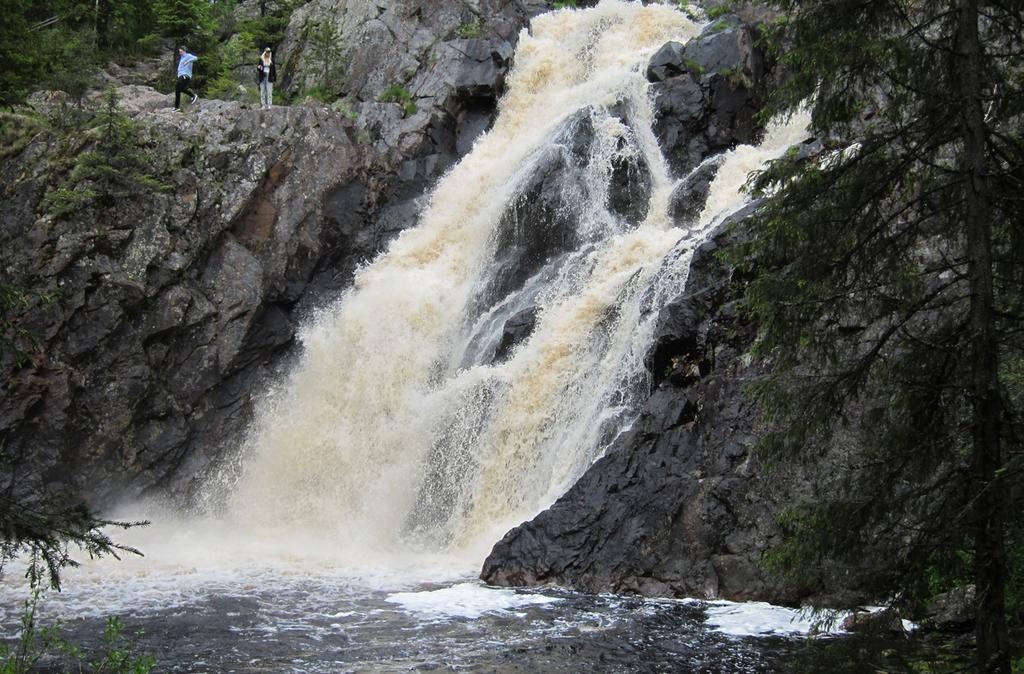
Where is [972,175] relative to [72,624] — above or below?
above

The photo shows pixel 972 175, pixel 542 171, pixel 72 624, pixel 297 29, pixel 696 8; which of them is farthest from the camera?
pixel 297 29

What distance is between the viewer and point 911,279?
7.81 meters

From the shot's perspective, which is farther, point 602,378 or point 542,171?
point 542,171

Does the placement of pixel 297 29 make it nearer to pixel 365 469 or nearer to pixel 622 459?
pixel 365 469

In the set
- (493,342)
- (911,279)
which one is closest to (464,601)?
(493,342)

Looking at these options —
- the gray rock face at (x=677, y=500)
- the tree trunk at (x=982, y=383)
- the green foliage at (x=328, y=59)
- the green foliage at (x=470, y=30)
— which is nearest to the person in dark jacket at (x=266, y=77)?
the green foliage at (x=328, y=59)

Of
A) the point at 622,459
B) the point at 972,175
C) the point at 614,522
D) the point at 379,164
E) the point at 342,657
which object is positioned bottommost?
the point at 342,657

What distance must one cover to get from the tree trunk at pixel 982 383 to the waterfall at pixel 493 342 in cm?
898

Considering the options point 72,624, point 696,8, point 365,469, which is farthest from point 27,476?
point 696,8

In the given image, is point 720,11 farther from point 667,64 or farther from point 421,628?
point 421,628

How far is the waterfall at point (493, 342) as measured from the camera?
16469 mm

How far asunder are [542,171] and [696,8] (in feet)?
33.9

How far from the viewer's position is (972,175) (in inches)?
270

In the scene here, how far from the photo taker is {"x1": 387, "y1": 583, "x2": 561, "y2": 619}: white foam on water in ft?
40.8
